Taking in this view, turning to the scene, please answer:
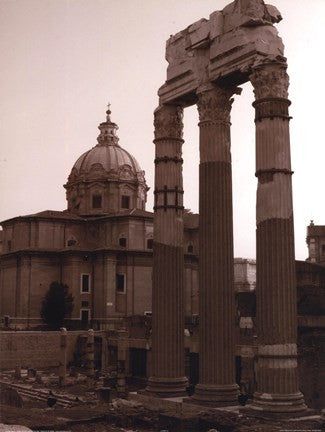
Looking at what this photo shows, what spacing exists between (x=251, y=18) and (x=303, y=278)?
2369cm

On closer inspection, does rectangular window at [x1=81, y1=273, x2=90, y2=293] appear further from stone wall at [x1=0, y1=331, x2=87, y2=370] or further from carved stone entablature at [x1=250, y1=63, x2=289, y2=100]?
carved stone entablature at [x1=250, y1=63, x2=289, y2=100]

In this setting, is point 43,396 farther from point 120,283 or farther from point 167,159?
point 120,283

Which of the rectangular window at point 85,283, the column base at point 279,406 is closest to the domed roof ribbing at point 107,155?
the rectangular window at point 85,283

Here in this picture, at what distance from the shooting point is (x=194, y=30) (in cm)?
1742

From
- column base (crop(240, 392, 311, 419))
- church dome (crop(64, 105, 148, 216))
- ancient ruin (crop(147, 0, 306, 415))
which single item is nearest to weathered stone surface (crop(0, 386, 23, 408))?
ancient ruin (crop(147, 0, 306, 415))

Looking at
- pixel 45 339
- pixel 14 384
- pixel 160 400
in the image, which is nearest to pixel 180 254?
pixel 160 400

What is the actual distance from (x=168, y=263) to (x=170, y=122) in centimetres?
400

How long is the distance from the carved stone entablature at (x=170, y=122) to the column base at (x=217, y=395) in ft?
23.1

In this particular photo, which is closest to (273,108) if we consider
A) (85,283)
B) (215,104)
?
(215,104)

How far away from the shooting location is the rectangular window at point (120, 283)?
51.6 metres

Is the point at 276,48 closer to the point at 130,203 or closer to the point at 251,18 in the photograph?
the point at 251,18

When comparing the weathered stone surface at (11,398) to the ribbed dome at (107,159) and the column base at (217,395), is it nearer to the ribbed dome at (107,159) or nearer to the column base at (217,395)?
the column base at (217,395)

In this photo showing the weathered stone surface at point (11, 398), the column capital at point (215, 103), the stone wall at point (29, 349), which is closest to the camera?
the column capital at point (215, 103)

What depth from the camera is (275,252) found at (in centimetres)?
1438
